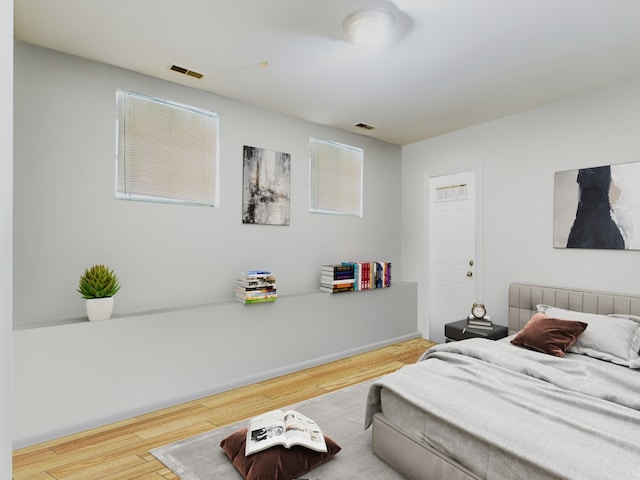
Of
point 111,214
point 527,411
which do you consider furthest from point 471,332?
point 111,214

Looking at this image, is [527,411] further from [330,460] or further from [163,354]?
[163,354]

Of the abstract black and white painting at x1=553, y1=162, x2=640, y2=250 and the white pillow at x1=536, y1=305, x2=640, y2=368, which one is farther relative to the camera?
the abstract black and white painting at x1=553, y1=162, x2=640, y2=250

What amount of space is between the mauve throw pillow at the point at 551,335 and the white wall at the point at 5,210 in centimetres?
287

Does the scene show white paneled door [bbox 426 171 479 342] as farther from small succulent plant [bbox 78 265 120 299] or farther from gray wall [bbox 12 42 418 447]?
small succulent plant [bbox 78 265 120 299]

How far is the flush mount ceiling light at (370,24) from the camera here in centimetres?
206

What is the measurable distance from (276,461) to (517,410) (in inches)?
47.6

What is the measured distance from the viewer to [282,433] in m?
2.00

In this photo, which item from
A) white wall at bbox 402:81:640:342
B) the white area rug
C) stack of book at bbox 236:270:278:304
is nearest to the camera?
the white area rug

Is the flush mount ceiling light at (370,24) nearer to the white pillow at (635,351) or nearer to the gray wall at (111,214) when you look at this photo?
the gray wall at (111,214)

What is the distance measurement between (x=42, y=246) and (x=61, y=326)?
22.6 inches

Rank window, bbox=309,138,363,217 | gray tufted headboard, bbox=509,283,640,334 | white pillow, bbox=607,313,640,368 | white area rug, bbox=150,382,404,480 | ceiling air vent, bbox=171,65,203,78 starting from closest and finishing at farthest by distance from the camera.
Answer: white area rug, bbox=150,382,404,480
white pillow, bbox=607,313,640,368
ceiling air vent, bbox=171,65,203,78
gray tufted headboard, bbox=509,283,640,334
window, bbox=309,138,363,217

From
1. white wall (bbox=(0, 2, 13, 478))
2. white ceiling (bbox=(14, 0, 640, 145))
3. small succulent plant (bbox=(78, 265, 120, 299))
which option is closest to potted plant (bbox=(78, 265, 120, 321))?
small succulent plant (bbox=(78, 265, 120, 299))

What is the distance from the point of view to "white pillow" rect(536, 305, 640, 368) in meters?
2.39

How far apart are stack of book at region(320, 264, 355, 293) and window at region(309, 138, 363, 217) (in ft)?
2.21
